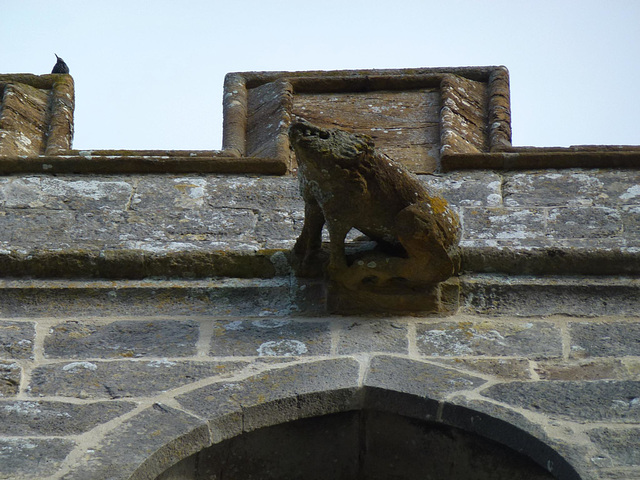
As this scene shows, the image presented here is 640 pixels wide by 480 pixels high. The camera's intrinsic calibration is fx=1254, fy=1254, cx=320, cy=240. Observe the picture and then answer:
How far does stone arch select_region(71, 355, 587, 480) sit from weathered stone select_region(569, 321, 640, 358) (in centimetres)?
49

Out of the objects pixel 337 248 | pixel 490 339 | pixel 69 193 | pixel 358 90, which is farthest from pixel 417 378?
pixel 358 90

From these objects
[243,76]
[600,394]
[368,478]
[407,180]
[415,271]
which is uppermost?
[243,76]

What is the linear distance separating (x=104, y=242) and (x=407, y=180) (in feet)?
4.78

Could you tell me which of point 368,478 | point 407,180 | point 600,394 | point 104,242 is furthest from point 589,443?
point 104,242

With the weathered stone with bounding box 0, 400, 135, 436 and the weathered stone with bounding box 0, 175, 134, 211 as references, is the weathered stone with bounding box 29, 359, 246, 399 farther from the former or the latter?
the weathered stone with bounding box 0, 175, 134, 211

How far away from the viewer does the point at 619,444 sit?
421cm

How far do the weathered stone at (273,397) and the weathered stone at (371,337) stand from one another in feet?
0.56

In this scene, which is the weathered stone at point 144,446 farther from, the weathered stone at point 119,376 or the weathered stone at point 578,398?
the weathered stone at point 578,398

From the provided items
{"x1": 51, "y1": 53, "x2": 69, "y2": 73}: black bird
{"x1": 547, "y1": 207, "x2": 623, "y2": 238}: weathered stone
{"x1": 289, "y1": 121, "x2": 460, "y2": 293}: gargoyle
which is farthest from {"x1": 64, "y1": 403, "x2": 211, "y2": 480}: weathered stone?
{"x1": 51, "y1": 53, "x2": 69, "y2": 73}: black bird

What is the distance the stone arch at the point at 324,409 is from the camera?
424cm

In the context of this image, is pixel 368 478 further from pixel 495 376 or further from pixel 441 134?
pixel 441 134

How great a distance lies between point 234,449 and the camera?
179 inches

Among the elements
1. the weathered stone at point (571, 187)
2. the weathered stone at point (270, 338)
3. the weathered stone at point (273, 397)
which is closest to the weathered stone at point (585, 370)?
the weathered stone at point (273, 397)

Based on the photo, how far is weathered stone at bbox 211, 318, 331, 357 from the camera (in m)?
4.82
